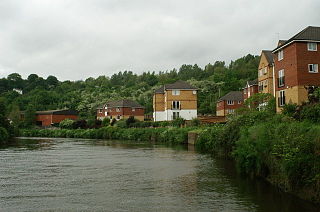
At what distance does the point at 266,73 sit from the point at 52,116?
252 feet

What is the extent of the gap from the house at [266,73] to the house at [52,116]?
244 feet

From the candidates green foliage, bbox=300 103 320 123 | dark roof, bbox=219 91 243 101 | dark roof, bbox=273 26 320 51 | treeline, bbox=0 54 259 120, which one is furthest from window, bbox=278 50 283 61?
treeline, bbox=0 54 259 120

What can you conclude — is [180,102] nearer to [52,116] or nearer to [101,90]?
[52,116]

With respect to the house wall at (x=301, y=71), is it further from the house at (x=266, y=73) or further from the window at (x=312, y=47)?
the house at (x=266, y=73)

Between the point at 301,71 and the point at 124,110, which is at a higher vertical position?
the point at 301,71

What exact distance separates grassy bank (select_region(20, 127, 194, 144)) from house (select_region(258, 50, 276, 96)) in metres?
13.8

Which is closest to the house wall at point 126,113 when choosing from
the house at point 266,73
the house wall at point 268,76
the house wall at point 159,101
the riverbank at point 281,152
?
the house wall at point 159,101

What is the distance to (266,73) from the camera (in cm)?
5422

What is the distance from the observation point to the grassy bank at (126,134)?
5163 cm

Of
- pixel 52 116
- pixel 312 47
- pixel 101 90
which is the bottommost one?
pixel 52 116

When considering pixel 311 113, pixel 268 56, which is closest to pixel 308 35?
pixel 311 113

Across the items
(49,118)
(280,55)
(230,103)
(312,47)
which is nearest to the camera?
(312,47)

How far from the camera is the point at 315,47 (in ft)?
114

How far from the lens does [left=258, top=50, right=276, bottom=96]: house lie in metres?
53.1
